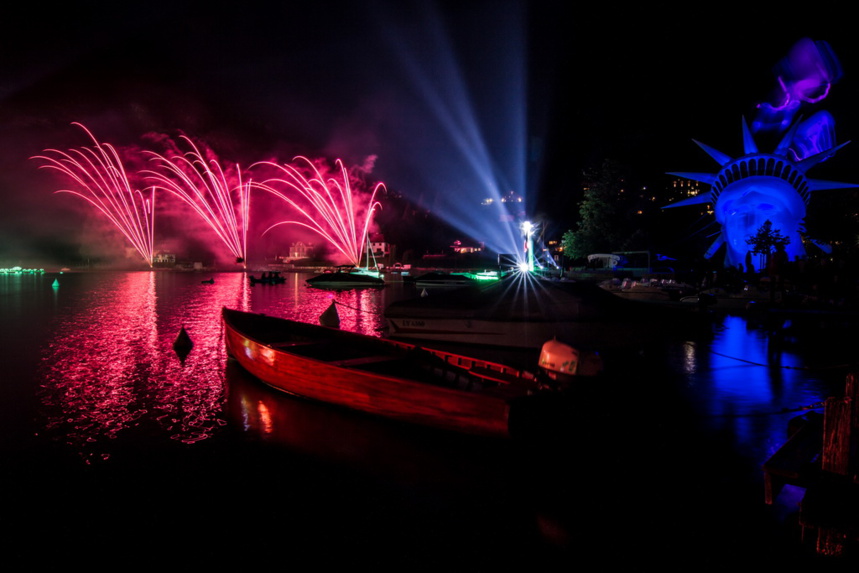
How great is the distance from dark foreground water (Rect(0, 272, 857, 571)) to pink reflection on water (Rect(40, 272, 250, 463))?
86 mm

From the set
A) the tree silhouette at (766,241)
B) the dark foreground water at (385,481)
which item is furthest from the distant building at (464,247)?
the dark foreground water at (385,481)

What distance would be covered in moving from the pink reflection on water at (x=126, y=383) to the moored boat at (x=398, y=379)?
5.01 ft

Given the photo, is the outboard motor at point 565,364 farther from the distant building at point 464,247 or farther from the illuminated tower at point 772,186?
the distant building at point 464,247

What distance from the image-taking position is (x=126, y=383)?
13.2 metres

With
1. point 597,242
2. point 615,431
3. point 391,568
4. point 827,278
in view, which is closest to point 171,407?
point 391,568

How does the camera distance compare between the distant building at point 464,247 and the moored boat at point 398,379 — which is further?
the distant building at point 464,247

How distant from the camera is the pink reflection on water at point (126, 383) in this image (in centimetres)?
963

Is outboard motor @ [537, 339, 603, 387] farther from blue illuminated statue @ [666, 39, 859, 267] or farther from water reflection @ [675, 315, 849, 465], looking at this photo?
blue illuminated statue @ [666, 39, 859, 267]

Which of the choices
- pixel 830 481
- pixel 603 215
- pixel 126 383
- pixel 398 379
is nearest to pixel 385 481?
pixel 398 379

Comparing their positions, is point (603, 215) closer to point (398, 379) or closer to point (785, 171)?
point (785, 171)

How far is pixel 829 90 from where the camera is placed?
5669cm

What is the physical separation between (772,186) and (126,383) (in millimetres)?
53701

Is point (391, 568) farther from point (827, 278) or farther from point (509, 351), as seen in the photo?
point (827, 278)

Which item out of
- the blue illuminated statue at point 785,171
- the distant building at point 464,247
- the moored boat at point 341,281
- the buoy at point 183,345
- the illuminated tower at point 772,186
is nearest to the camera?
the buoy at point 183,345
